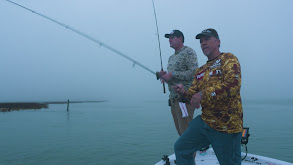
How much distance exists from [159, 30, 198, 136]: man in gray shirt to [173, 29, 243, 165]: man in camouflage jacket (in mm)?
1118

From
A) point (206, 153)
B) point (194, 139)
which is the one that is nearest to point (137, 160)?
point (206, 153)


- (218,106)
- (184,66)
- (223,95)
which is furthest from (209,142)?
(184,66)

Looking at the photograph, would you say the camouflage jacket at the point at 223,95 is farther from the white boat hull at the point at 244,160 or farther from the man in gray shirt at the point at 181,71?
the white boat hull at the point at 244,160

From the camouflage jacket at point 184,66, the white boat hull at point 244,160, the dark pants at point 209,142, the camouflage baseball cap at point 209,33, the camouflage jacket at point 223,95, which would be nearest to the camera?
the camouflage jacket at point 223,95

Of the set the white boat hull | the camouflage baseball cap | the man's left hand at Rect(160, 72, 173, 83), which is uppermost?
the camouflage baseball cap

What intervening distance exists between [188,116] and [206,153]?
6.06ft

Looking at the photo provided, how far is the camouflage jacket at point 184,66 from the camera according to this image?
4.10 metres

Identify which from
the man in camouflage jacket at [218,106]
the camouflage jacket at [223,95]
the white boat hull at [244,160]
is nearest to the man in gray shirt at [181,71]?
the white boat hull at [244,160]

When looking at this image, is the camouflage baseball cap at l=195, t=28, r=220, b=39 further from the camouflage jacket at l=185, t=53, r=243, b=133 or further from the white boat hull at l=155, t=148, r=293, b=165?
the white boat hull at l=155, t=148, r=293, b=165

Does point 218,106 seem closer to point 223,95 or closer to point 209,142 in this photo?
point 223,95

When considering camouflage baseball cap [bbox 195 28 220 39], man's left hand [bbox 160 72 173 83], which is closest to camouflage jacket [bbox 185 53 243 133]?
camouflage baseball cap [bbox 195 28 220 39]

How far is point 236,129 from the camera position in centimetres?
254

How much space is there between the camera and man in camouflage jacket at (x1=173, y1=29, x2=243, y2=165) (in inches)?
94.9

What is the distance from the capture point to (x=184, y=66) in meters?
4.26
